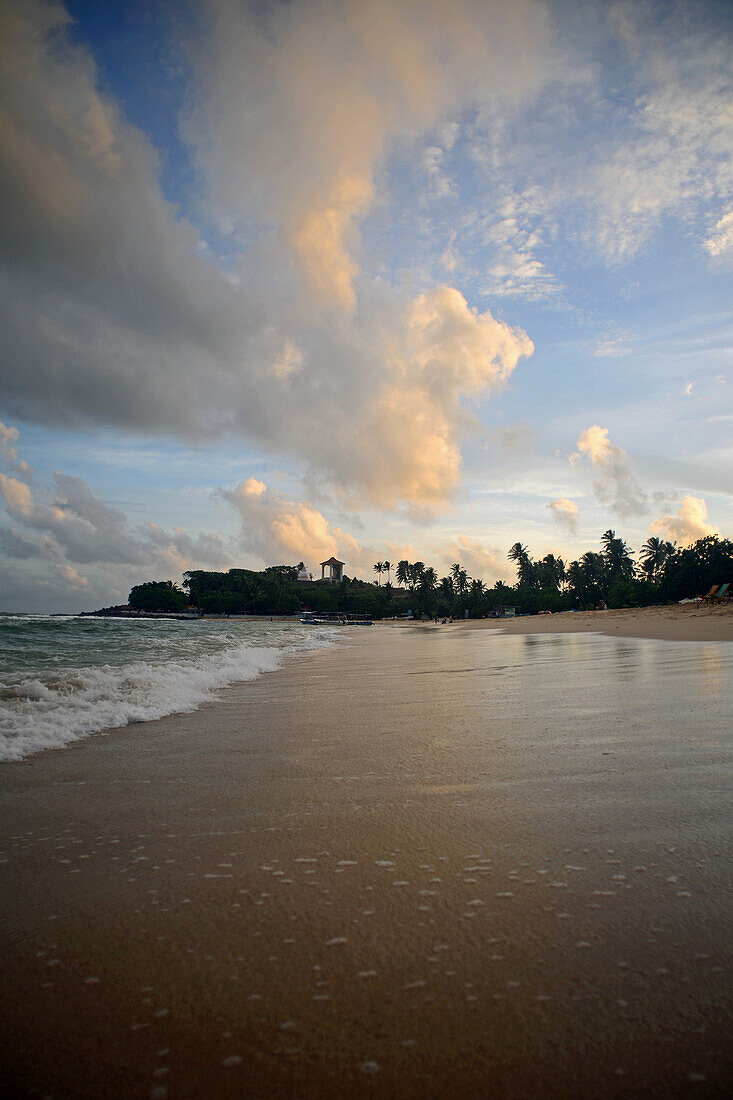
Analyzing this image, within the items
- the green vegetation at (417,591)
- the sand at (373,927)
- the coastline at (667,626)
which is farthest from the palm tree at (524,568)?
the sand at (373,927)

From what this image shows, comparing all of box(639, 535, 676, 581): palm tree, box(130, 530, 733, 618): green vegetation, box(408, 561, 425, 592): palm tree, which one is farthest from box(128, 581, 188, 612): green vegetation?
box(639, 535, 676, 581): palm tree

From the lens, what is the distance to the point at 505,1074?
49.1 inches

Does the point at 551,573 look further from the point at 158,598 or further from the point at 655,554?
the point at 158,598

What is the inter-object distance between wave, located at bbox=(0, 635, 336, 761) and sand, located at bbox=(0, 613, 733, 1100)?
1080mm

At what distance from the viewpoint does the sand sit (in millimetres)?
1292

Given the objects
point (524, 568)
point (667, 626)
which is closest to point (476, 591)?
point (524, 568)

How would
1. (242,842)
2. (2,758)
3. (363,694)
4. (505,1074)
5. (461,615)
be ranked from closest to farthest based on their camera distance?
(505,1074), (242,842), (2,758), (363,694), (461,615)

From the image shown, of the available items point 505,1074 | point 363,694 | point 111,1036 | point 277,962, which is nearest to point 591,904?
point 505,1074

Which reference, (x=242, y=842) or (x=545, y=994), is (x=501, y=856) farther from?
(x=242, y=842)

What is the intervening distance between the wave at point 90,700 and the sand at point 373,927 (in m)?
1.08

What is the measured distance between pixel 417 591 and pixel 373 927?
403 feet

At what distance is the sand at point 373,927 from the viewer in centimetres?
129

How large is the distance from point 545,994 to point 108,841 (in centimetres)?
207

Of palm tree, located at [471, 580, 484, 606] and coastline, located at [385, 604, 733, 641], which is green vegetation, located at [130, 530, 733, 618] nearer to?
palm tree, located at [471, 580, 484, 606]
